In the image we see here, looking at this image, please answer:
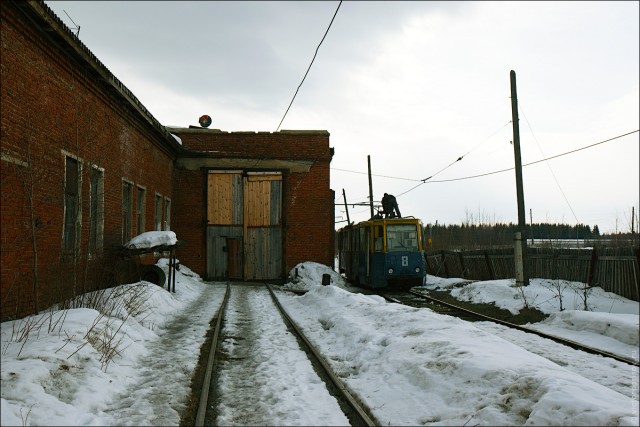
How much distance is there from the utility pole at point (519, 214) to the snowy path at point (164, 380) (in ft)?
31.7

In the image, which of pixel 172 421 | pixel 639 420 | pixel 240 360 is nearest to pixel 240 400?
pixel 172 421

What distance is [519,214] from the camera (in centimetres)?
1500

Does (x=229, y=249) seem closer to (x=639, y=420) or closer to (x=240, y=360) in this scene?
(x=240, y=360)

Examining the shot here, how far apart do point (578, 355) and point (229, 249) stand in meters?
17.0

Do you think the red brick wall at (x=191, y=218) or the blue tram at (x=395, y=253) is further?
the red brick wall at (x=191, y=218)

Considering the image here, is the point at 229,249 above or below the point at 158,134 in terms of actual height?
below

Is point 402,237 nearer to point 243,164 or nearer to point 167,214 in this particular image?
point 243,164

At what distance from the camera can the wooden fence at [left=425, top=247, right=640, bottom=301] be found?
11.7m

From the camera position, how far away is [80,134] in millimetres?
10336

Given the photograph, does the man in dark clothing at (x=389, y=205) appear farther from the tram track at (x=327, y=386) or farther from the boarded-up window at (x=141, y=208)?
the tram track at (x=327, y=386)

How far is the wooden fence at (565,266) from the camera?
462 inches

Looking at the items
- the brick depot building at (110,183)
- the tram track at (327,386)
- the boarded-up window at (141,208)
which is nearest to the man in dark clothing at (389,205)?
the brick depot building at (110,183)

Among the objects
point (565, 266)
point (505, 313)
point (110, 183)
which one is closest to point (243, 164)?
point (110, 183)

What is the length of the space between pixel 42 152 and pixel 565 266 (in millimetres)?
14569
